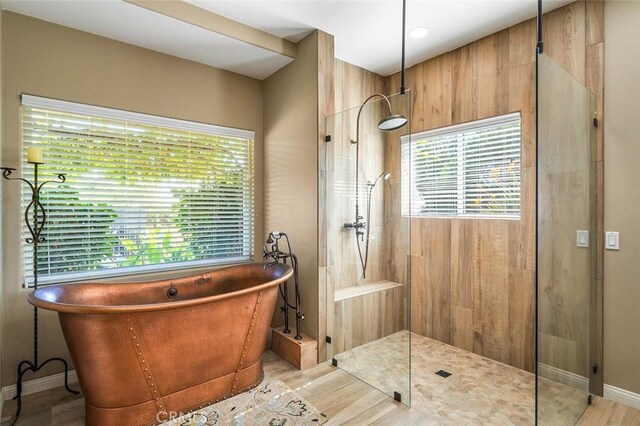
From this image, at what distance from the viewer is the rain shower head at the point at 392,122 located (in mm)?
2256

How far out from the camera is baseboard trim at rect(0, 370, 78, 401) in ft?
7.30

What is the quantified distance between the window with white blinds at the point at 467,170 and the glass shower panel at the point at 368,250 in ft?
0.62

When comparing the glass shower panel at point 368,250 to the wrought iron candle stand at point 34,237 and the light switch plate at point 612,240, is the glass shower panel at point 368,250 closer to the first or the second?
the light switch plate at point 612,240

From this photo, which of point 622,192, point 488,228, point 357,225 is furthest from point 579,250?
point 357,225

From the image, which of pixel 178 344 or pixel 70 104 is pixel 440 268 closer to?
pixel 178 344

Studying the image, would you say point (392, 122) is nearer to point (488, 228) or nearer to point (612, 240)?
point (488, 228)

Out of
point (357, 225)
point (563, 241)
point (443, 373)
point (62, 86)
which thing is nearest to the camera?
point (563, 241)

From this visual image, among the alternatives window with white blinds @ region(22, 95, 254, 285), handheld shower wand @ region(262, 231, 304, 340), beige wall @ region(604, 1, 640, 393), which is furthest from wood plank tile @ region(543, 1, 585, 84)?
window with white blinds @ region(22, 95, 254, 285)

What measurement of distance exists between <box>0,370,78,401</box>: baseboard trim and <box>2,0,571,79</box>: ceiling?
8.88 ft

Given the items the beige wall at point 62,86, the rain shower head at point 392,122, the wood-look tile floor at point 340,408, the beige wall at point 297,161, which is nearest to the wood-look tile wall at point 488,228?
the wood-look tile floor at point 340,408

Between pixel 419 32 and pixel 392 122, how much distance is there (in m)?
1.09

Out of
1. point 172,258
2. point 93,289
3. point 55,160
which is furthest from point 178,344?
point 55,160

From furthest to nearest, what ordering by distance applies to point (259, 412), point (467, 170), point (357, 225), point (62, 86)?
point (467, 170) < point (357, 225) < point (62, 86) < point (259, 412)

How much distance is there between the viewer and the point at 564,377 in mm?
1826
